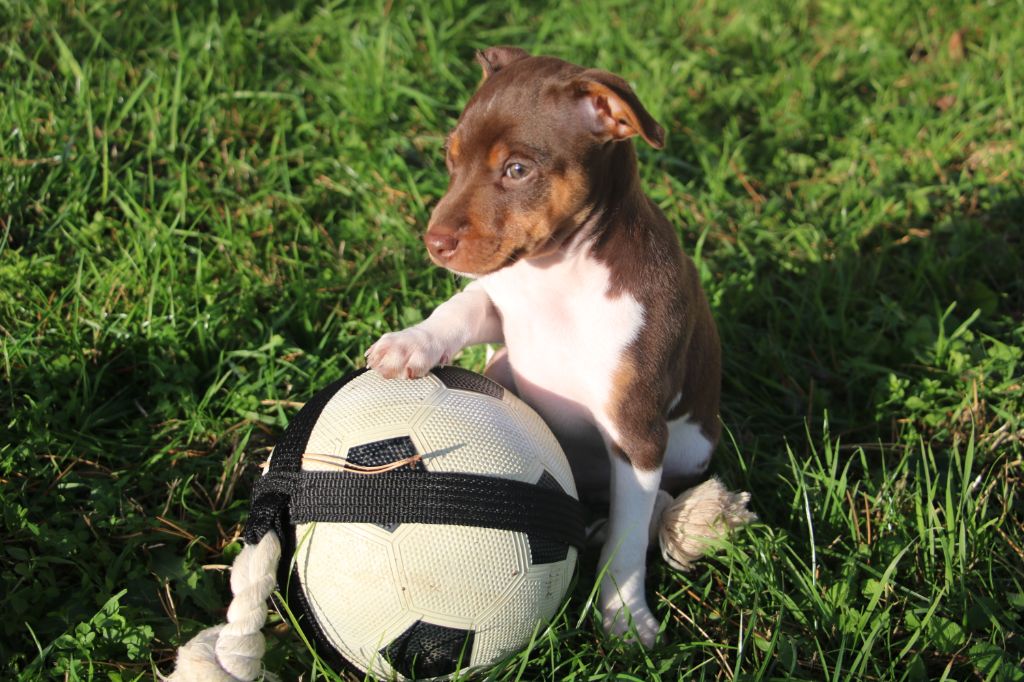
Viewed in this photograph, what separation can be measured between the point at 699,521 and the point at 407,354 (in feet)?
4.03

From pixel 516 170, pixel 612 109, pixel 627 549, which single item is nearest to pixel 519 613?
pixel 627 549

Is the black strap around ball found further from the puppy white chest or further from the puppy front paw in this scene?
the puppy white chest

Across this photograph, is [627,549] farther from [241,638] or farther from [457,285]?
[457,285]

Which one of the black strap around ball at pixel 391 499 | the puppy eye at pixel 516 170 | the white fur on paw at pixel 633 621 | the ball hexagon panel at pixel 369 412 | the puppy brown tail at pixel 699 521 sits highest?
the puppy eye at pixel 516 170

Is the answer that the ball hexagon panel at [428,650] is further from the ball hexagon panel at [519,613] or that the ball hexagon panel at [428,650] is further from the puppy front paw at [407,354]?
the puppy front paw at [407,354]

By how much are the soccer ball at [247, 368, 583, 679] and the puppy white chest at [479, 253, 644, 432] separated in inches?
16.4

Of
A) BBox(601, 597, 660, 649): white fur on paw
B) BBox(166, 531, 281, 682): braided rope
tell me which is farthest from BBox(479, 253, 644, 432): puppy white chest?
BBox(166, 531, 281, 682): braided rope

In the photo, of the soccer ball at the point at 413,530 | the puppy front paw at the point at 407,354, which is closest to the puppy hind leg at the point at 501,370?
the puppy front paw at the point at 407,354

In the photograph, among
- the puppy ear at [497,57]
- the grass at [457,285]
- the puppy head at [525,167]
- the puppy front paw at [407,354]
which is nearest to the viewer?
the puppy head at [525,167]

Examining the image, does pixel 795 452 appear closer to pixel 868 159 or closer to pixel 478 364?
pixel 478 364

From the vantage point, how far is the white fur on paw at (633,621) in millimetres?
3520

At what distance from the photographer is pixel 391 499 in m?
2.91

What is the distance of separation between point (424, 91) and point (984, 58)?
3779mm

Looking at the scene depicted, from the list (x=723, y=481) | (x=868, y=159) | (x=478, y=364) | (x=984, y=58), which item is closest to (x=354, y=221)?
(x=478, y=364)
